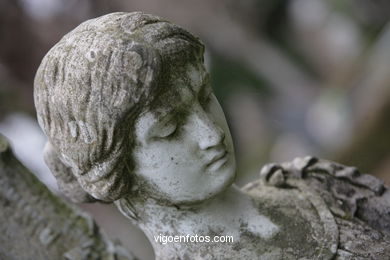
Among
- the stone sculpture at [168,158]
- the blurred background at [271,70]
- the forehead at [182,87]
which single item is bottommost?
the blurred background at [271,70]

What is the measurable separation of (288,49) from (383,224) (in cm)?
378

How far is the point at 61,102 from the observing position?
83 cm

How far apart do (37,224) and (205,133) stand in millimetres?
510

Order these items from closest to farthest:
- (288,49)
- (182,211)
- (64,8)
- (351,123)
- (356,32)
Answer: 1. (182,211)
2. (351,123)
3. (64,8)
4. (356,32)
5. (288,49)

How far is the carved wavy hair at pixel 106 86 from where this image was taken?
31.4 inches

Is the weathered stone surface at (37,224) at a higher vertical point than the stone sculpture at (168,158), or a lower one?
lower

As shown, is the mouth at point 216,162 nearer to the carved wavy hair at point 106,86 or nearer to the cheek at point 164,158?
the cheek at point 164,158

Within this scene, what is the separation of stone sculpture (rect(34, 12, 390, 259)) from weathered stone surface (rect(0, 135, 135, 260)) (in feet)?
0.39

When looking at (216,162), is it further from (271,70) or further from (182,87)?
(271,70)

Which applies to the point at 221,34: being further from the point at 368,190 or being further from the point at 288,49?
the point at 368,190

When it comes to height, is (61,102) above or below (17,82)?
above

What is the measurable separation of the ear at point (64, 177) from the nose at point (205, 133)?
316 mm

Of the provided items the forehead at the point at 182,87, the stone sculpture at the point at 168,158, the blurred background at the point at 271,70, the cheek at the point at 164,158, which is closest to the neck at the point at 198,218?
the stone sculpture at the point at 168,158

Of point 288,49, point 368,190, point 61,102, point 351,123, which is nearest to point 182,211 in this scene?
point 61,102
